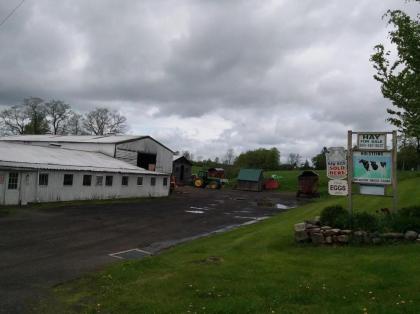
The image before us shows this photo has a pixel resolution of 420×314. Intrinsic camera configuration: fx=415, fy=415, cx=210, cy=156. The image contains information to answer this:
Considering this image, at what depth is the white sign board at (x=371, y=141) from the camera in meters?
13.2

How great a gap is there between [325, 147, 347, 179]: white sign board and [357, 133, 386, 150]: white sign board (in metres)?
0.60

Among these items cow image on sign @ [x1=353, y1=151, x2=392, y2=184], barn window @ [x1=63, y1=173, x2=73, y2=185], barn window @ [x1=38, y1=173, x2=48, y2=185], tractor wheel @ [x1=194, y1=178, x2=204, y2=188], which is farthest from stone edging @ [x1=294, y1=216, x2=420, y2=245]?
tractor wheel @ [x1=194, y1=178, x2=204, y2=188]

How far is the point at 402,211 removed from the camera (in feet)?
40.8

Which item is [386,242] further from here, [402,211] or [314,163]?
[314,163]

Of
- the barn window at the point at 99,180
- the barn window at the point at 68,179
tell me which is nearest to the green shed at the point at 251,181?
the barn window at the point at 99,180

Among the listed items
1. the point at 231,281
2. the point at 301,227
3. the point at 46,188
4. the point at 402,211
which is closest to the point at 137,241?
the point at 301,227

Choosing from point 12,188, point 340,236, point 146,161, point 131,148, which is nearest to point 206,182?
point 146,161

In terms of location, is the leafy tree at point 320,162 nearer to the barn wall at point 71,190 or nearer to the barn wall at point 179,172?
the barn wall at point 179,172

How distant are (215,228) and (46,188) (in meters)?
15.0

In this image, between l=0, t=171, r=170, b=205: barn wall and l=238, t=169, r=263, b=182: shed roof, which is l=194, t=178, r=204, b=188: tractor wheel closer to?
l=238, t=169, r=263, b=182: shed roof

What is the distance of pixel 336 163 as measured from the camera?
44.7ft

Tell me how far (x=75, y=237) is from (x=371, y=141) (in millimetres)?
11390

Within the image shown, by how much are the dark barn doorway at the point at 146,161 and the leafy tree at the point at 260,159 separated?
56395mm

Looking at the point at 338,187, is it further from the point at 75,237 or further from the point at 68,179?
the point at 68,179
